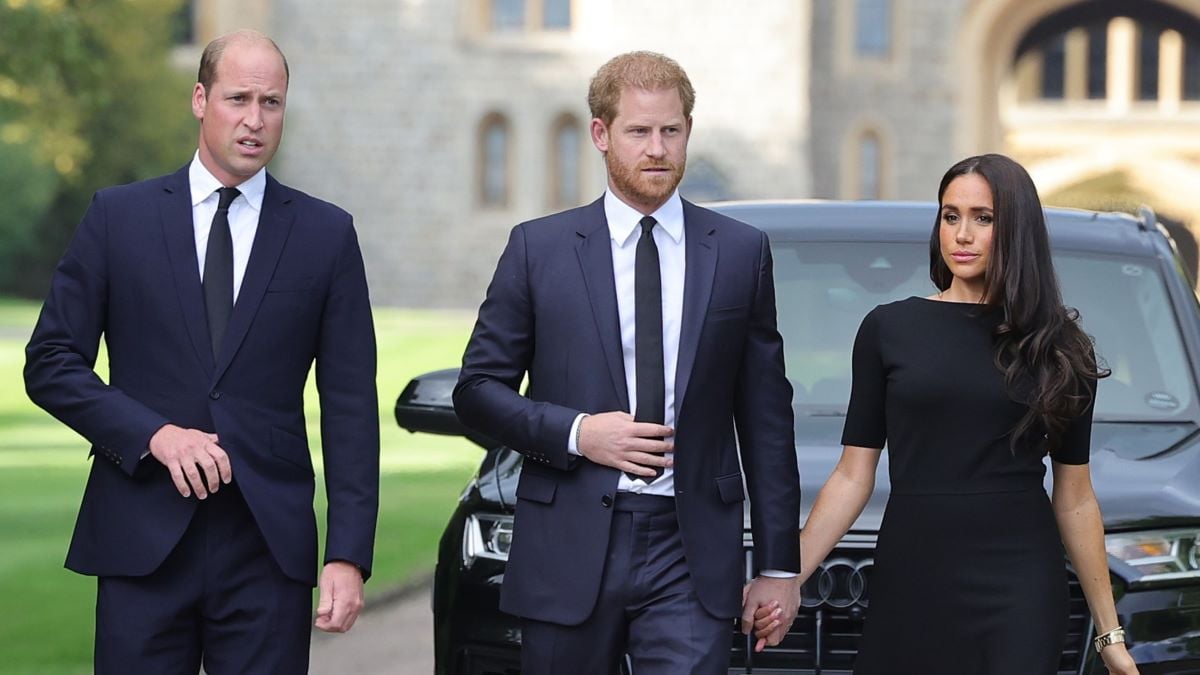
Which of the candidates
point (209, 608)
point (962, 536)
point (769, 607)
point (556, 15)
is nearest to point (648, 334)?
point (769, 607)

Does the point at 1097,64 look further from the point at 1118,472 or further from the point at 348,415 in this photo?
the point at 348,415

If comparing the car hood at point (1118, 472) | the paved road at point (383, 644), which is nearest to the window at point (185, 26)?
the paved road at point (383, 644)

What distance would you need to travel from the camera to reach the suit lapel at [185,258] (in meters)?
3.88

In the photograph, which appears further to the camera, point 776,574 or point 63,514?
point 63,514

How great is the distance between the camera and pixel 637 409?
389cm

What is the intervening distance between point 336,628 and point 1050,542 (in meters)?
1.43

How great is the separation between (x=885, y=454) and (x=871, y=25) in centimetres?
3939

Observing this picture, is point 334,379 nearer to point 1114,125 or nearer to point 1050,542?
point 1050,542

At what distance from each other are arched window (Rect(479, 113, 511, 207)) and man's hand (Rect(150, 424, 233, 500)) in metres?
38.4

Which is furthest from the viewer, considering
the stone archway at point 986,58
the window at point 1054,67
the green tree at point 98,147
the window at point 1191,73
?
the window at point 1054,67

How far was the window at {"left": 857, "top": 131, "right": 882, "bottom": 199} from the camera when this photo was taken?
142ft

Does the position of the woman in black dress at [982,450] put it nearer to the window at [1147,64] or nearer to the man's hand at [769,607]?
the man's hand at [769,607]

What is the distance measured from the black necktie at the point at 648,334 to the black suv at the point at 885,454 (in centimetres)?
73

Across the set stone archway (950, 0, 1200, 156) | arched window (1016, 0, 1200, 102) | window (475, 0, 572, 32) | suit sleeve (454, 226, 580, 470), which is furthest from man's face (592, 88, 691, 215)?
arched window (1016, 0, 1200, 102)
